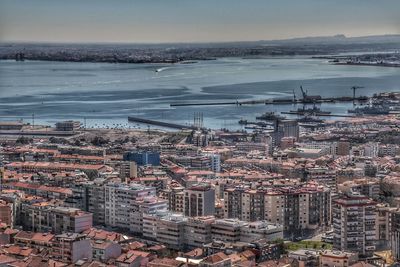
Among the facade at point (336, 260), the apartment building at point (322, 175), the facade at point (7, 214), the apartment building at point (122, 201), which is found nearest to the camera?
the facade at point (336, 260)

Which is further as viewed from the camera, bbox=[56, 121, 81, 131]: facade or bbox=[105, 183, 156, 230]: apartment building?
bbox=[56, 121, 81, 131]: facade

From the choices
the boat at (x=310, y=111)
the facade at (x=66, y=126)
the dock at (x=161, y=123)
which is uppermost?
the facade at (x=66, y=126)

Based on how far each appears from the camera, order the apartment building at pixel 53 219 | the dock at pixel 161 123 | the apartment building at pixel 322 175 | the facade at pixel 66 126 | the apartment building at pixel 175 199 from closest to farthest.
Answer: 1. the apartment building at pixel 53 219
2. the apartment building at pixel 175 199
3. the apartment building at pixel 322 175
4. the facade at pixel 66 126
5. the dock at pixel 161 123

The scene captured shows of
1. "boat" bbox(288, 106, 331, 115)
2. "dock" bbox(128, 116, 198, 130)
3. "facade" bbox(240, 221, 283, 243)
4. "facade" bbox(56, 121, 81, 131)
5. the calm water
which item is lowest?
the calm water

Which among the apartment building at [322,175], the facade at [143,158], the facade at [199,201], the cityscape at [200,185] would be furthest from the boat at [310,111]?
the facade at [199,201]

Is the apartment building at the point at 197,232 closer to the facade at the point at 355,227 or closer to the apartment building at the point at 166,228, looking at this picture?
the apartment building at the point at 166,228

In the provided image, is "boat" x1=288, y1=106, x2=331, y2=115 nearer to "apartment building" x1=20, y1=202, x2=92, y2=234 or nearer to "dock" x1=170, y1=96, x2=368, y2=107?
"dock" x1=170, y1=96, x2=368, y2=107

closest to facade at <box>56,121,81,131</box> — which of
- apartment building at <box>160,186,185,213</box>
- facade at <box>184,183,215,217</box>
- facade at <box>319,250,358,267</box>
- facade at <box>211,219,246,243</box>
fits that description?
apartment building at <box>160,186,185,213</box>
